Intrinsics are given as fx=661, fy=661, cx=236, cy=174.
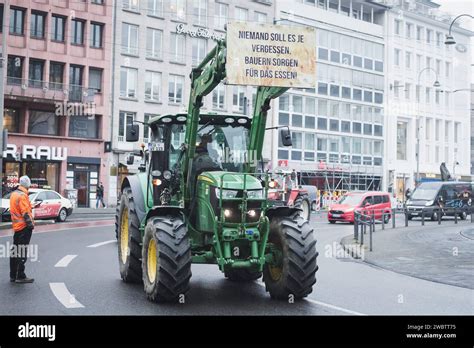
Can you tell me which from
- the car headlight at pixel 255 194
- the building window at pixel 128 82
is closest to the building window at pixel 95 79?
the building window at pixel 128 82

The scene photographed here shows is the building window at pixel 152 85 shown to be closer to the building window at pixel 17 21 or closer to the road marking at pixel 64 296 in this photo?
the building window at pixel 17 21

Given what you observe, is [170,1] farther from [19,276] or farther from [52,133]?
[19,276]

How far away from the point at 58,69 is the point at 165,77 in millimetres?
8992

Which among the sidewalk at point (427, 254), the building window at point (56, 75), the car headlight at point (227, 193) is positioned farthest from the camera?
the building window at point (56, 75)

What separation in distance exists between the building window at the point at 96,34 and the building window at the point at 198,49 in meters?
8.36

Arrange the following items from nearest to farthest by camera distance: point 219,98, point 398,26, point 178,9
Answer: point 178,9
point 219,98
point 398,26

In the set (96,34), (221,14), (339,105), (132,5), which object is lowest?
(339,105)

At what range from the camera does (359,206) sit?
34875 millimetres

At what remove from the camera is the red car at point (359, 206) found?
34062mm

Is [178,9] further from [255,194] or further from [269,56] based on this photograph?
[269,56]

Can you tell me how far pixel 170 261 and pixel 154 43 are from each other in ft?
147

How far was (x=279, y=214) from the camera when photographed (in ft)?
33.2

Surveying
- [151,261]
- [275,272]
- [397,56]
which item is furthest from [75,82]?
[275,272]

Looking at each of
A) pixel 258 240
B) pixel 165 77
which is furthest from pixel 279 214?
pixel 165 77
